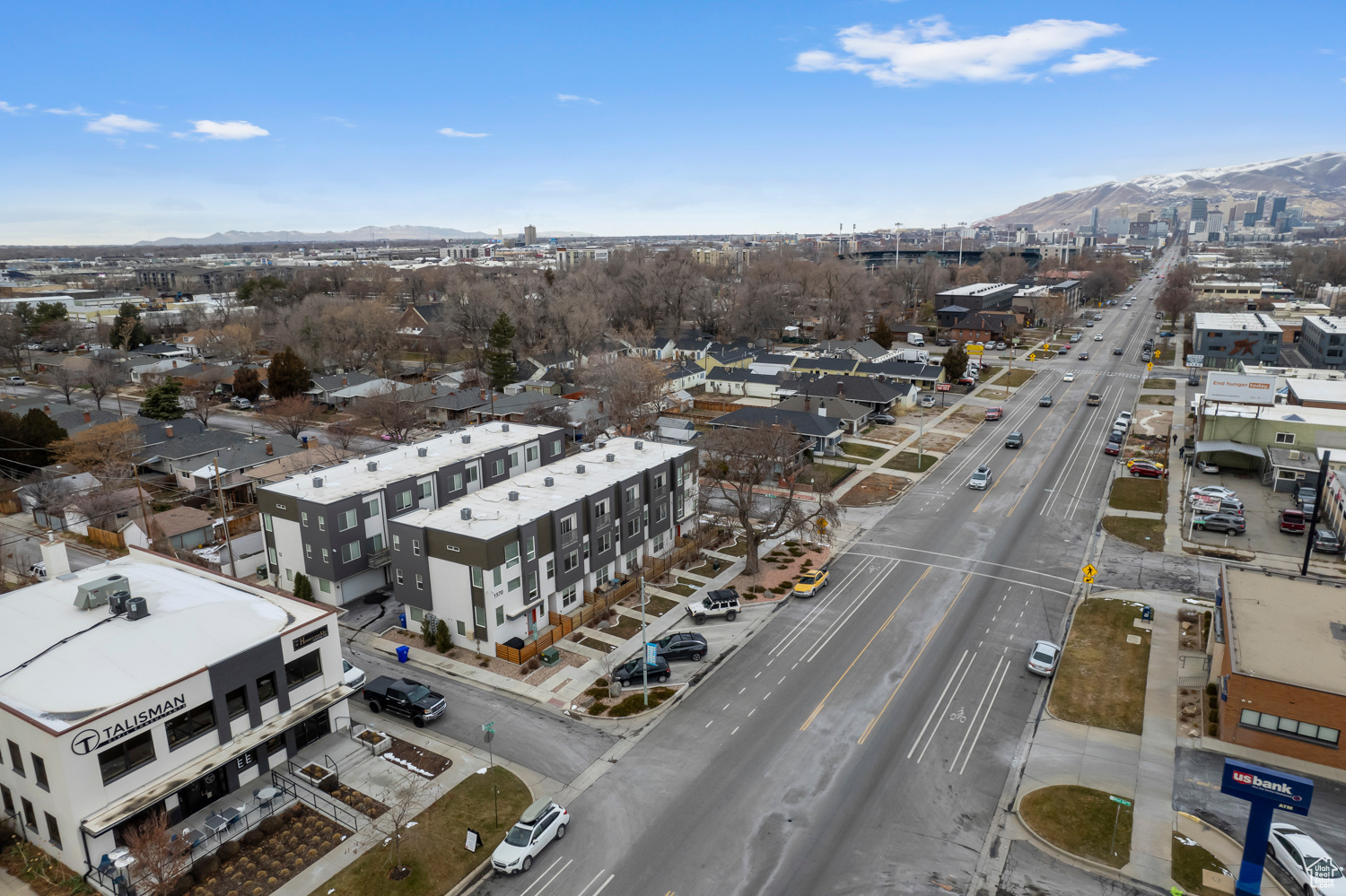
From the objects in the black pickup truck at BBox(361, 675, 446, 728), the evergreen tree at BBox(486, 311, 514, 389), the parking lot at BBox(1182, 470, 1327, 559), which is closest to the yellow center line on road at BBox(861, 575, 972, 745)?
the black pickup truck at BBox(361, 675, 446, 728)

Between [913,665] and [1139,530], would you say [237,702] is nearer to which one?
[913,665]

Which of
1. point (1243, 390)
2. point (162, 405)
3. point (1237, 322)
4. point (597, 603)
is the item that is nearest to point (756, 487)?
point (597, 603)

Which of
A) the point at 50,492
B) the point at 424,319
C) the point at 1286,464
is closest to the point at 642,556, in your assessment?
the point at 50,492

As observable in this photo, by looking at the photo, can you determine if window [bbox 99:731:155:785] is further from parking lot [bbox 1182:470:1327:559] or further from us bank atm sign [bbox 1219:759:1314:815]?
parking lot [bbox 1182:470:1327:559]


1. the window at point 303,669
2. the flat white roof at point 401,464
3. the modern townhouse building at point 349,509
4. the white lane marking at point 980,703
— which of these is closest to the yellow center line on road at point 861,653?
the white lane marking at point 980,703

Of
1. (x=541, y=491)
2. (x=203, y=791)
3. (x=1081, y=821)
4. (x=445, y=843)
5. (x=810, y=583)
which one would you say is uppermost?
(x=541, y=491)

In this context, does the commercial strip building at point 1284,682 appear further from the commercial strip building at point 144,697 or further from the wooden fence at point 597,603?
the commercial strip building at point 144,697

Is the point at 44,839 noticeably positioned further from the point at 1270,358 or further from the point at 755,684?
the point at 1270,358
